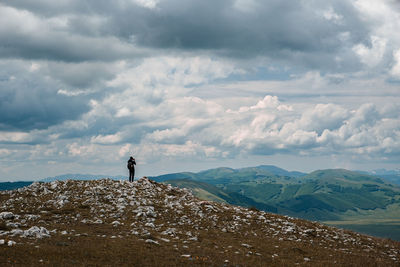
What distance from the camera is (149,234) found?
25953 millimetres

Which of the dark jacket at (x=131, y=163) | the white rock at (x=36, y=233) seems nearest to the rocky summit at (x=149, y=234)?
the white rock at (x=36, y=233)

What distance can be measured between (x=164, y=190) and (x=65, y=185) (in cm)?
1358

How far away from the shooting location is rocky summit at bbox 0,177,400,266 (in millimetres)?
20078

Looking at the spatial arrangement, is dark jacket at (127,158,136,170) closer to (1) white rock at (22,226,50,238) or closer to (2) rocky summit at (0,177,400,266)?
(2) rocky summit at (0,177,400,266)

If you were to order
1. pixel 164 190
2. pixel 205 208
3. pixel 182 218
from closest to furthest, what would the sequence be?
pixel 182 218
pixel 205 208
pixel 164 190

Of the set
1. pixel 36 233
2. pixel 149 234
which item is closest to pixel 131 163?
pixel 149 234

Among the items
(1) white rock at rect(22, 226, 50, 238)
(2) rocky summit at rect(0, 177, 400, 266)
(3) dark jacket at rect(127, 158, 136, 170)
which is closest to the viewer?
(2) rocky summit at rect(0, 177, 400, 266)

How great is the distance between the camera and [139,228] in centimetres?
2847

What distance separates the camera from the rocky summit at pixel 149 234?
20.1m

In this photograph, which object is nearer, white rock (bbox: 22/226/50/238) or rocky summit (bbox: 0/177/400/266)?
rocky summit (bbox: 0/177/400/266)

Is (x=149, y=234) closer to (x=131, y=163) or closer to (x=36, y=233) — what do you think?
(x=36, y=233)

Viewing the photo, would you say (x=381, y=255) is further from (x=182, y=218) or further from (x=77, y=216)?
(x=77, y=216)

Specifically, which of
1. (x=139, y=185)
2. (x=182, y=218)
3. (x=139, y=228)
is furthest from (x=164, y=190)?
(x=139, y=228)

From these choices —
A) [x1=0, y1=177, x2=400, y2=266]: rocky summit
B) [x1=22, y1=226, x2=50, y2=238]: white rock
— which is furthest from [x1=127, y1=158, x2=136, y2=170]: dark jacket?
[x1=22, y1=226, x2=50, y2=238]: white rock
